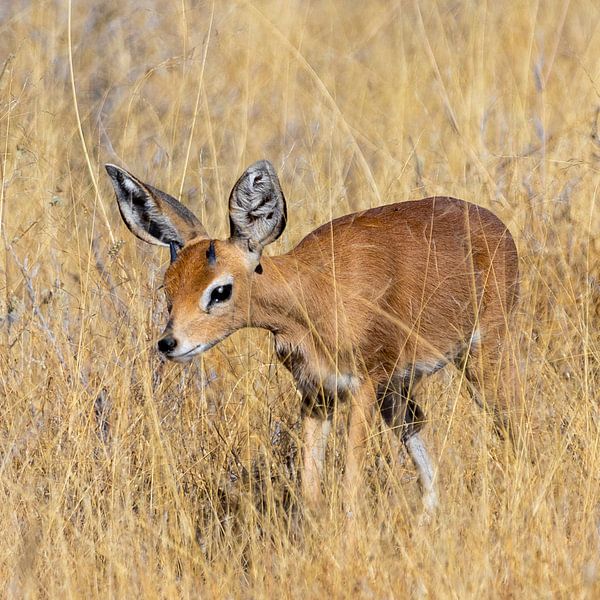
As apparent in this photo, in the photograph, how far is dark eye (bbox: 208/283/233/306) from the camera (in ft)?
15.2

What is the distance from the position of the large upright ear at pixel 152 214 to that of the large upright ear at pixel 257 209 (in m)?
0.26

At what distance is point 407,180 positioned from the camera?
276 inches

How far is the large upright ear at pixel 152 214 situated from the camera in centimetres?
482

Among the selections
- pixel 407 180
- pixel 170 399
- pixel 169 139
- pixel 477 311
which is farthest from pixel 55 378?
pixel 169 139

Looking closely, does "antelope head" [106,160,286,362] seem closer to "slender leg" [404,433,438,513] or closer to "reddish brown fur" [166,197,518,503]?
"reddish brown fur" [166,197,518,503]

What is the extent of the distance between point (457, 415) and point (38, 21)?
499cm

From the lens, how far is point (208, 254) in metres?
4.68

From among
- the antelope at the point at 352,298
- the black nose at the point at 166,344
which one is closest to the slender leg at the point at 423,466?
the antelope at the point at 352,298

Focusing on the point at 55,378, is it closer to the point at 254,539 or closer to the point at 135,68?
the point at 254,539

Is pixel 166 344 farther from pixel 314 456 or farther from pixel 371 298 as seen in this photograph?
pixel 371 298

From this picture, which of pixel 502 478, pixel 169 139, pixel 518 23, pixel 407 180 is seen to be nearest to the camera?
pixel 502 478

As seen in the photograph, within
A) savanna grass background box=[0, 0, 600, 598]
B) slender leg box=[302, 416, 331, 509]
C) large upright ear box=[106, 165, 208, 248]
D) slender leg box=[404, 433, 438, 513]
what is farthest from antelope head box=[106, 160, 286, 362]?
slender leg box=[404, 433, 438, 513]

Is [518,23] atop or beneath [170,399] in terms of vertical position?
atop

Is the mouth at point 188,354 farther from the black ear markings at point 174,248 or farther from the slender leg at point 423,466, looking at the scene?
the slender leg at point 423,466
